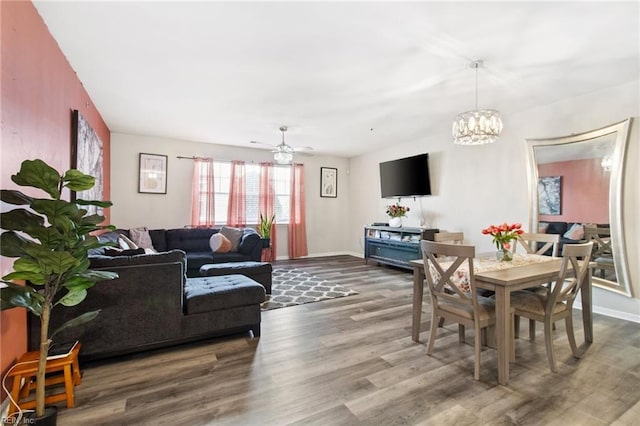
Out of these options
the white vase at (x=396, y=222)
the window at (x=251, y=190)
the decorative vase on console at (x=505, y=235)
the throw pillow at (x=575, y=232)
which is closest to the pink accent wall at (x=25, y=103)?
the decorative vase on console at (x=505, y=235)

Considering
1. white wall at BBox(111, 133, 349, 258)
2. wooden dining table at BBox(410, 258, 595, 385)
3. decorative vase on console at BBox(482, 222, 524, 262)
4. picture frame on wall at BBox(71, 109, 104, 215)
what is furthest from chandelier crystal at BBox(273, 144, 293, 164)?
decorative vase on console at BBox(482, 222, 524, 262)

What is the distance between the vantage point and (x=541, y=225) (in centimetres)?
400

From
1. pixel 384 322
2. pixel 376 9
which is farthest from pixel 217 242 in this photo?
pixel 376 9

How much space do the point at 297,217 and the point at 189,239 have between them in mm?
2537

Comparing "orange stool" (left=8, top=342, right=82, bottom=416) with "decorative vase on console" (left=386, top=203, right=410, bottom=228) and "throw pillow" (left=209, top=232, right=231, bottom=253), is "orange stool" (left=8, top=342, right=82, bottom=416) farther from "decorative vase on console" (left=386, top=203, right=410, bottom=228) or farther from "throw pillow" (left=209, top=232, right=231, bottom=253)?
"decorative vase on console" (left=386, top=203, right=410, bottom=228)

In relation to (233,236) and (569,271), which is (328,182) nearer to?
(233,236)

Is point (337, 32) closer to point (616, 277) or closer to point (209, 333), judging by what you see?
point (209, 333)

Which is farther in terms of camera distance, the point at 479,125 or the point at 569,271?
the point at 479,125

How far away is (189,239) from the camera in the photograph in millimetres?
5488

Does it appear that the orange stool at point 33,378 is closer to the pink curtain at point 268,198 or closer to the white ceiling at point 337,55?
the white ceiling at point 337,55

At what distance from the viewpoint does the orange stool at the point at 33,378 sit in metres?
1.71

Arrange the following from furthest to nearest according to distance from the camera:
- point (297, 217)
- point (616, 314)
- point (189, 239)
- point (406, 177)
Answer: point (297, 217), point (406, 177), point (189, 239), point (616, 314)

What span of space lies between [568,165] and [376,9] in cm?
324

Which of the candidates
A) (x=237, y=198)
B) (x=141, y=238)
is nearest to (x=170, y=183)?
(x=237, y=198)
